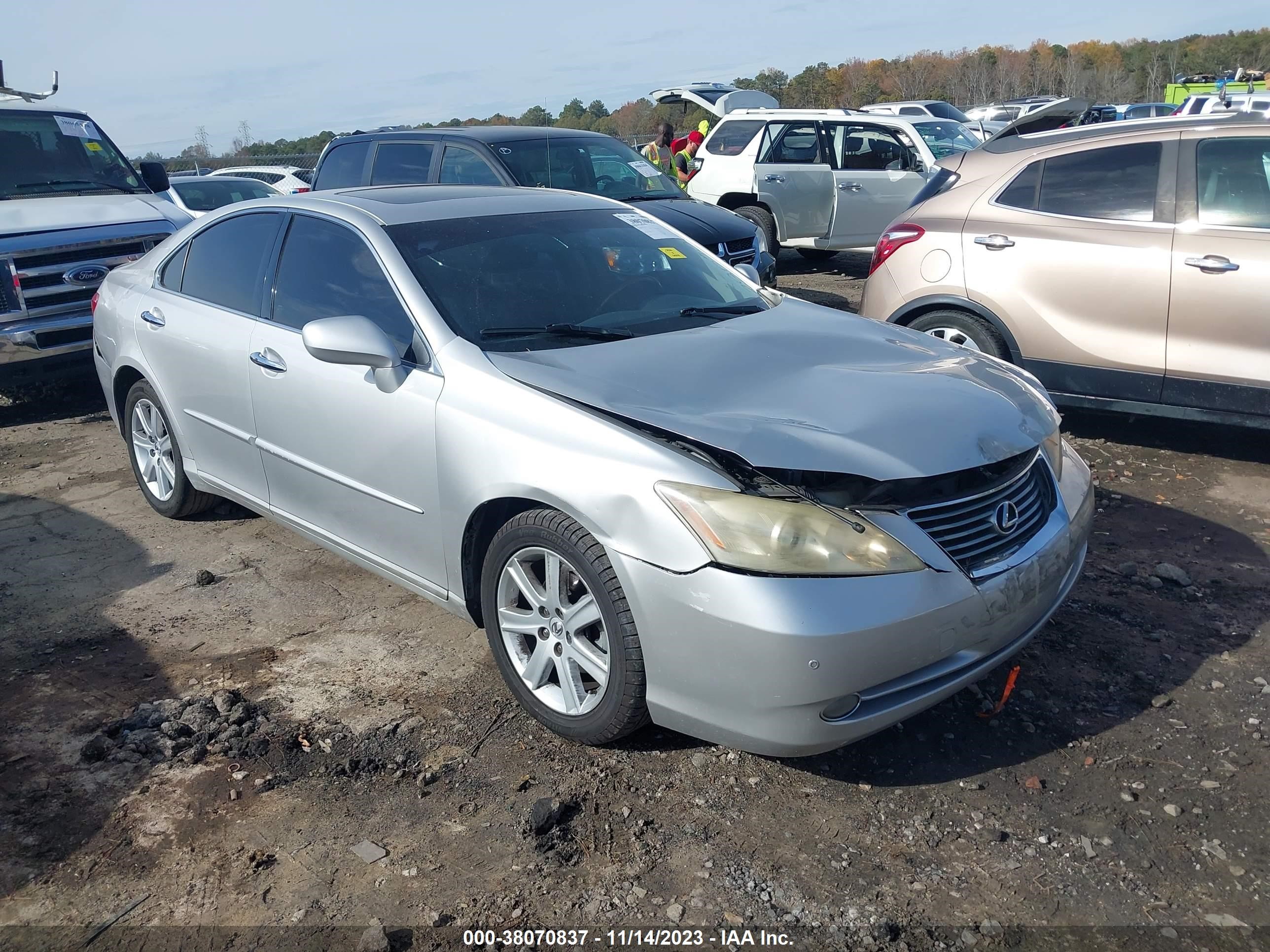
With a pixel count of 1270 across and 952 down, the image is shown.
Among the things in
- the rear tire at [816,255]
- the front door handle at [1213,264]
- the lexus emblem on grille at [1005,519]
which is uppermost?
the front door handle at [1213,264]

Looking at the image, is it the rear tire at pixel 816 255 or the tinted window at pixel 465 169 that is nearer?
the tinted window at pixel 465 169

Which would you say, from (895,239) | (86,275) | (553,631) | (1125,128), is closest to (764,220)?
(895,239)

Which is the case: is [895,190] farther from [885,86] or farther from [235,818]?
[885,86]

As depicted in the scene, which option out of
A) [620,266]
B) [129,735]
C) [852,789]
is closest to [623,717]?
[852,789]

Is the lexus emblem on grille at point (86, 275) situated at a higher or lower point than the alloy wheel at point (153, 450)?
higher

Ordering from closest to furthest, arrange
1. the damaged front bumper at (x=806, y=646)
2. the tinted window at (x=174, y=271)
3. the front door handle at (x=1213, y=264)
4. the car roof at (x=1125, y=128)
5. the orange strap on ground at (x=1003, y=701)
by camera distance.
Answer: the damaged front bumper at (x=806, y=646) < the orange strap on ground at (x=1003, y=701) < the tinted window at (x=174, y=271) < the front door handle at (x=1213, y=264) < the car roof at (x=1125, y=128)

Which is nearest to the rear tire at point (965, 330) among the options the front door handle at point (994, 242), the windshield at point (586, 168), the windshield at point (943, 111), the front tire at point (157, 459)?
the front door handle at point (994, 242)

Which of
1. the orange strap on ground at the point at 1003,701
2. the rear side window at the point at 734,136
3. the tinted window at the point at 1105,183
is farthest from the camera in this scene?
the rear side window at the point at 734,136

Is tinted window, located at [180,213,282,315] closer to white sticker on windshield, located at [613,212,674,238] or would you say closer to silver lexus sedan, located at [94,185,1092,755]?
silver lexus sedan, located at [94,185,1092,755]

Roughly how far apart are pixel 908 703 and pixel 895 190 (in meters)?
10.5

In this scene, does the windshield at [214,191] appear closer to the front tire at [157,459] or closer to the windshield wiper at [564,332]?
the front tire at [157,459]

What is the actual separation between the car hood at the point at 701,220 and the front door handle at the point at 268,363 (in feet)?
14.9

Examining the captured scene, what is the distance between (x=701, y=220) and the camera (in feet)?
28.3

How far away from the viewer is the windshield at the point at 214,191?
14.2 m
